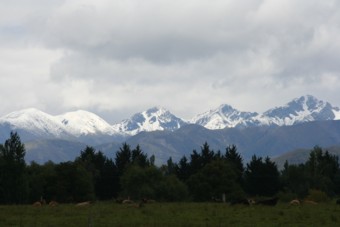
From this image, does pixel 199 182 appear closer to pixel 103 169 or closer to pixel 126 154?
pixel 103 169

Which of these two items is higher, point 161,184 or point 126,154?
point 126,154

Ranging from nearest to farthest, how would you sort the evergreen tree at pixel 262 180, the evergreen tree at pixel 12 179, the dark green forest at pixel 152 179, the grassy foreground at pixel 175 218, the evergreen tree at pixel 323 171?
the grassy foreground at pixel 175 218 < the evergreen tree at pixel 12 179 < the dark green forest at pixel 152 179 < the evergreen tree at pixel 323 171 < the evergreen tree at pixel 262 180

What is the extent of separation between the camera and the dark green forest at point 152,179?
97.1 meters

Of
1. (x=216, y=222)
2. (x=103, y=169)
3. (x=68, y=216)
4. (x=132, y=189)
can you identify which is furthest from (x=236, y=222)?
(x=103, y=169)

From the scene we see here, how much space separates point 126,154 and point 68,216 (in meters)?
108

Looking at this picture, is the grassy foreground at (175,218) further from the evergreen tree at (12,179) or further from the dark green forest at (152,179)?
the evergreen tree at (12,179)

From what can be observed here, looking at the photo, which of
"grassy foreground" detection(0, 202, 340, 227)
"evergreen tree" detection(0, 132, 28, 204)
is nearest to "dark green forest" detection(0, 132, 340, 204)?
"evergreen tree" detection(0, 132, 28, 204)

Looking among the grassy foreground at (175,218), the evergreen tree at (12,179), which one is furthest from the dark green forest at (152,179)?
the grassy foreground at (175,218)

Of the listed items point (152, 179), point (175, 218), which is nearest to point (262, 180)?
point (152, 179)

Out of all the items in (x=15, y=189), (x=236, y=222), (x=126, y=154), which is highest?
(x=126, y=154)

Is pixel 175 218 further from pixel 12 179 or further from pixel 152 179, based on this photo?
pixel 152 179

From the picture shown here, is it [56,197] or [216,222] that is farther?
[56,197]

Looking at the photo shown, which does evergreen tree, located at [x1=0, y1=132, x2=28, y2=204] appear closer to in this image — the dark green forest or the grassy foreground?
the dark green forest

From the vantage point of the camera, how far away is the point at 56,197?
344 feet
